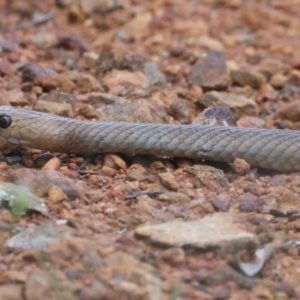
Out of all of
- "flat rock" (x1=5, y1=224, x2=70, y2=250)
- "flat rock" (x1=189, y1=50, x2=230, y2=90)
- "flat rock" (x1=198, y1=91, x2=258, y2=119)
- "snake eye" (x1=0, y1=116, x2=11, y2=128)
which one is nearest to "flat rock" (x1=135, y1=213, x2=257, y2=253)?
"flat rock" (x1=5, y1=224, x2=70, y2=250)

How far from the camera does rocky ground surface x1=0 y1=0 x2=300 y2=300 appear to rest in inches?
130

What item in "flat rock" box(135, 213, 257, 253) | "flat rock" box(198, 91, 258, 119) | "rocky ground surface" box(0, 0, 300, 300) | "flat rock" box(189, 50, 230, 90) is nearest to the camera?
"rocky ground surface" box(0, 0, 300, 300)

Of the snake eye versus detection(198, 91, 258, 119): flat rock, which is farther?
detection(198, 91, 258, 119): flat rock

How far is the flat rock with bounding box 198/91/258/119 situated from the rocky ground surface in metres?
0.01

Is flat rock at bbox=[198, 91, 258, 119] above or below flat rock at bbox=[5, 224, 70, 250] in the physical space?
below

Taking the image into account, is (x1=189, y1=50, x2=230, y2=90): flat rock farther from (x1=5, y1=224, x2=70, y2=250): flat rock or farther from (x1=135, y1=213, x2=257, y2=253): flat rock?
(x1=5, y1=224, x2=70, y2=250): flat rock

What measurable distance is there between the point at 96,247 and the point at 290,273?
3.02 ft

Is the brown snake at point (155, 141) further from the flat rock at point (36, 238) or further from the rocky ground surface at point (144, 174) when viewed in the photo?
the flat rock at point (36, 238)

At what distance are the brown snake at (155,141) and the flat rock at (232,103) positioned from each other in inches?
43.5

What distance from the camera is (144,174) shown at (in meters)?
4.68

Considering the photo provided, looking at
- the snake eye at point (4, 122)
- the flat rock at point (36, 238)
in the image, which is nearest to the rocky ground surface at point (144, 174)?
the flat rock at point (36, 238)

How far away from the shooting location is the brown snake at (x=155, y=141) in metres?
4.83

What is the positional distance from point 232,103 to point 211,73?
72 cm

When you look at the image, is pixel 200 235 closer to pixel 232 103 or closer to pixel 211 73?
pixel 232 103
